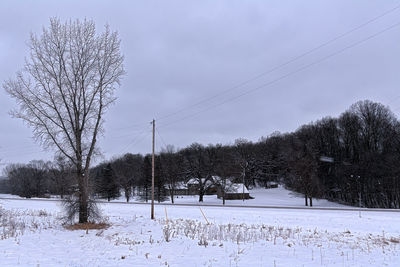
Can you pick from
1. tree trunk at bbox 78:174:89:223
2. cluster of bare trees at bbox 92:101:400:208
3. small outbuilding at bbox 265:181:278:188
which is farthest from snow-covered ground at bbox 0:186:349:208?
tree trunk at bbox 78:174:89:223

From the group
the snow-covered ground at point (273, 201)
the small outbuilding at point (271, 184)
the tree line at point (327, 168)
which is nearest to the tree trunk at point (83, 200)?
the tree line at point (327, 168)

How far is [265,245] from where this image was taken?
530 inches

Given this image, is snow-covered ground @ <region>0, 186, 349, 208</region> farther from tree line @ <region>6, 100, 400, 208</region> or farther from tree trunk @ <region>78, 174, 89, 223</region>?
tree trunk @ <region>78, 174, 89, 223</region>

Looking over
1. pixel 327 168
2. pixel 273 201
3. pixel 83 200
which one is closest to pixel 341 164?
pixel 327 168

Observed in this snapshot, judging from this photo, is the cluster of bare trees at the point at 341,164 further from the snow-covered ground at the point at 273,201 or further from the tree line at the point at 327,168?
the snow-covered ground at the point at 273,201

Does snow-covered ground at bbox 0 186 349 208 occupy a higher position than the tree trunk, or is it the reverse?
the tree trunk

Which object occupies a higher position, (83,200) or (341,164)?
(341,164)

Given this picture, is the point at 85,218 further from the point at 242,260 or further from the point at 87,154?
the point at 242,260

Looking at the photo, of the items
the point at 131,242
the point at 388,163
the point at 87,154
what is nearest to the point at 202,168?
the point at 388,163

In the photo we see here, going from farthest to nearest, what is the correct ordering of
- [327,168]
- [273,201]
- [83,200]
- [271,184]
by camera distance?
[271,184] → [327,168] → [273,201] → [83,200]

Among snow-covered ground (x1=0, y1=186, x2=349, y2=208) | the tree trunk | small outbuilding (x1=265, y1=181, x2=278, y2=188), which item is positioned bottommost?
snow-covered ground (x1=0, y1=186, x2=349, y2=208)

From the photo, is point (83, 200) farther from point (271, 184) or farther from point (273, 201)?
point (271, 184)

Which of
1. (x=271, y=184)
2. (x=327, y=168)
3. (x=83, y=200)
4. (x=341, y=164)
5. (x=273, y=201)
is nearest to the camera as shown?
(x=83, y=200)

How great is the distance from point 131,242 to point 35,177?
113m
